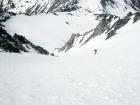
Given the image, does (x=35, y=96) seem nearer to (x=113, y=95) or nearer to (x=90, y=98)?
(x=90, y=98)

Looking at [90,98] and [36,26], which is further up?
[36,26]

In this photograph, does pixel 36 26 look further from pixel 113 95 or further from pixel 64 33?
pixel 113 95

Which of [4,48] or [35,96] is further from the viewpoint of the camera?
[4,48]

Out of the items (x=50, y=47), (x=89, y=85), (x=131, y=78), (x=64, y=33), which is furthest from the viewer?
(x=64, y=33)

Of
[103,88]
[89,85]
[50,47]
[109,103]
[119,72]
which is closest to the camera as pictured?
[109,103]

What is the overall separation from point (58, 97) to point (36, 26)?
186576 mm

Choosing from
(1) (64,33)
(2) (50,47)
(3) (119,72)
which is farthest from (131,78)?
(1) (64,33)

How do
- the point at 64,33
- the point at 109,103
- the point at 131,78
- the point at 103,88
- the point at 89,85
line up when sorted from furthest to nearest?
the point at 64,33 → the point at 131,78 → the point at 89,85 → the point at 103,88 → the point at 109,103

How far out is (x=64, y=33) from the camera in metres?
192

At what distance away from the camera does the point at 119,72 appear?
790 inches

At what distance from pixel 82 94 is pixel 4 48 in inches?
1366

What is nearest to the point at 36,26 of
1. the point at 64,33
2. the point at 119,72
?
the point at 64,33

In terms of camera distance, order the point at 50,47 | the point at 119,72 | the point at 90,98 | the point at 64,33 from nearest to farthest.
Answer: the point at 90,98 → the point at 119,72 → the point at 50,47 → the point at 64,33

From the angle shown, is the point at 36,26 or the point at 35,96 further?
the point at 36,26
